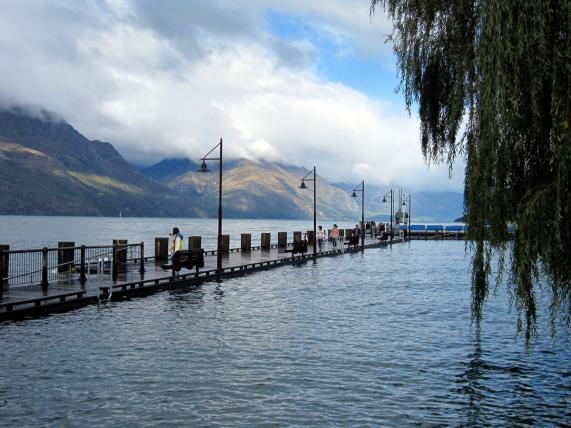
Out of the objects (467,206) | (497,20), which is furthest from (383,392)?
(497,20)

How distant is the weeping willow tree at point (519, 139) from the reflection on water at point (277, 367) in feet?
7.70

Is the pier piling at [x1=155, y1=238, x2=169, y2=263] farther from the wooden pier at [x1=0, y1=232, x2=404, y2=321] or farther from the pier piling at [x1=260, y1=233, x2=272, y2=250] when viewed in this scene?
the pier piling at [x1=260, y1=233, x2=272, y2=250]

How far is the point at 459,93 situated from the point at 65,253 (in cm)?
2457

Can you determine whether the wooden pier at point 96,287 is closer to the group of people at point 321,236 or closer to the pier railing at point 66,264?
the pier railing at point 66,264

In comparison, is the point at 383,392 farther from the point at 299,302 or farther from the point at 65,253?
the point at 65,253

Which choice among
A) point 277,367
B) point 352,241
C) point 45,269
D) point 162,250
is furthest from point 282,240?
point 277,367

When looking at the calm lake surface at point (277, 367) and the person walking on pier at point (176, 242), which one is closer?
the calm lake surface at point (277, 367)

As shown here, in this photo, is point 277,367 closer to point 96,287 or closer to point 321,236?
point 96,287

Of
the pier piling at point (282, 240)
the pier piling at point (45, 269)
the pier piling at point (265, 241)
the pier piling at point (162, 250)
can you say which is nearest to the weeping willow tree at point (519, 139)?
the pier piling at point (45, 269)

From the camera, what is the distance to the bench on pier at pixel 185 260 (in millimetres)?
30266

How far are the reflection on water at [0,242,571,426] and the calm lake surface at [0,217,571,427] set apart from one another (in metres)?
0.04

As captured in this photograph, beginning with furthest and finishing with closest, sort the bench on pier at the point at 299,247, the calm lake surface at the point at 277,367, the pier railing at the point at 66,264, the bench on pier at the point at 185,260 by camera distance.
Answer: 1. the bench on pier at the point at 299,247
2. the bench on pier at the point at 185,260
3. the pier railing at the point at 66,264
4. the calm lake surface at the point at 277,367

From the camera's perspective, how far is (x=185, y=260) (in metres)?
31.2

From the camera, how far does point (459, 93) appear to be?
11680mm
